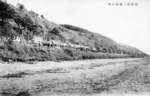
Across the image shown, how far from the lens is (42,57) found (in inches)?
593

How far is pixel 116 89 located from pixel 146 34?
4.37 meters

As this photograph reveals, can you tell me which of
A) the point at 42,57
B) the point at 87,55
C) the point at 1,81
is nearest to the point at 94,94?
the point at 1,81

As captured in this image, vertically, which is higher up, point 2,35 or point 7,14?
point 7,14

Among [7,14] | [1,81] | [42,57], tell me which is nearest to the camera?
[1,81]

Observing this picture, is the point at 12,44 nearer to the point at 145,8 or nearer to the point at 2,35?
the point at 2,35

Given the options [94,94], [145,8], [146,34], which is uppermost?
[145,8]

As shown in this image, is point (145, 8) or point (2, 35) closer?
point (145, 8)

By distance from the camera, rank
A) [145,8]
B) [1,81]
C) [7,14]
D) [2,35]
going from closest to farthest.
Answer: [1,81], [145,8], [2,35], [7,14]

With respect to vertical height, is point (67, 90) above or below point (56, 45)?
below

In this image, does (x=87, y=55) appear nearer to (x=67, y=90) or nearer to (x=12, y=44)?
(x=12, y=44)

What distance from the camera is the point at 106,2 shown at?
9852mm

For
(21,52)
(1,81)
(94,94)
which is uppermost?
(21,52)

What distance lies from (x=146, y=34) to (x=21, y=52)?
33.6ft

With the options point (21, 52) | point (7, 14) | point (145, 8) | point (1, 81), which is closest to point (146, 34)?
point (145, 8)
